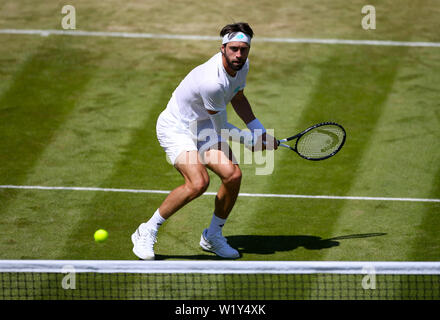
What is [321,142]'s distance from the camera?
8.55 metres

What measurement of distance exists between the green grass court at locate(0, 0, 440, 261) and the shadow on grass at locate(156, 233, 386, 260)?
21mm

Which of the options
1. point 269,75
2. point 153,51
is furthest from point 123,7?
point 269,75

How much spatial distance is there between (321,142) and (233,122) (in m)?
3.14

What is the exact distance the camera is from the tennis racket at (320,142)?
8453 mm

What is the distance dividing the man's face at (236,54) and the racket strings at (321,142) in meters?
1.21

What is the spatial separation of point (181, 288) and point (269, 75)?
600 cm

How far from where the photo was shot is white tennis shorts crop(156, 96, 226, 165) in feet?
26.7

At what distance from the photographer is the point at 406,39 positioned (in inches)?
549
